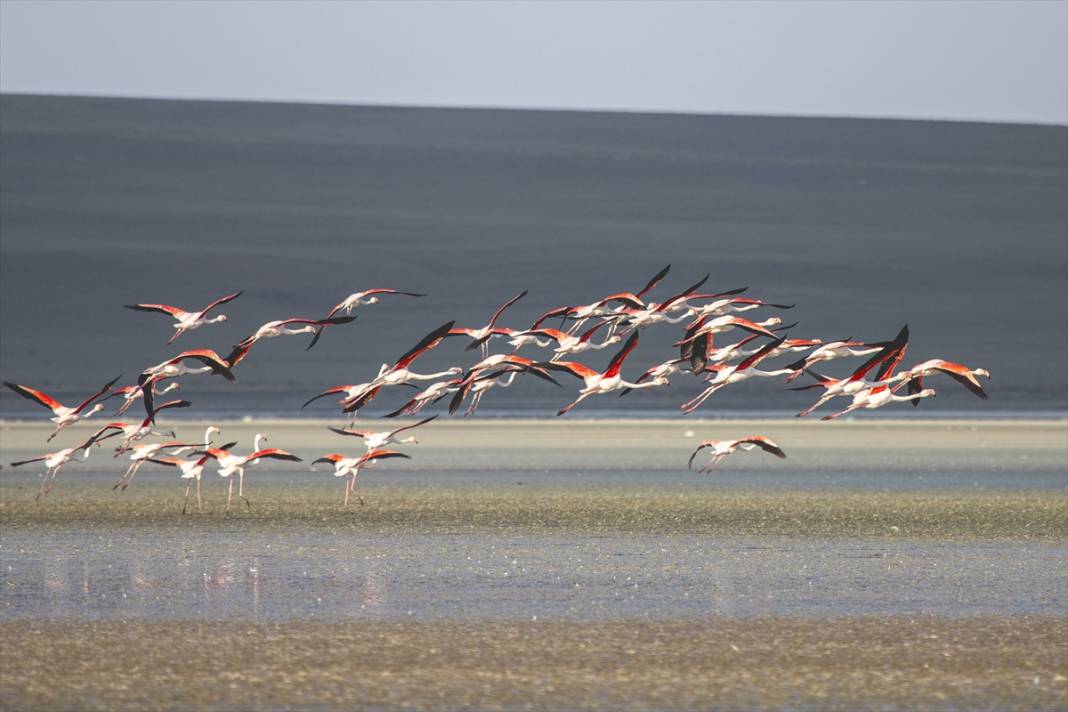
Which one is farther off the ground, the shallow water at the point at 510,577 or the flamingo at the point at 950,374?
the flamingo at the point at 950,374

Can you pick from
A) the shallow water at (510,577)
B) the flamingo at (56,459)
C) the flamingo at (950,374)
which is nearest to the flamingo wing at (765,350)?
the flamingo at (950,374)

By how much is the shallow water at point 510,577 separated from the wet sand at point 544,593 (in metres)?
0.05

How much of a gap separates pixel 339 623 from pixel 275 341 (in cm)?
4310

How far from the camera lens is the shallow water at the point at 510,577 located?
44.5 ft

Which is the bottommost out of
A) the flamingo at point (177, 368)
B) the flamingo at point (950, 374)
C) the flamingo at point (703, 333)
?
the flamingo at point (950, 374)

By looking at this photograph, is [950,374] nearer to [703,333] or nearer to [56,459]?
[703,333]

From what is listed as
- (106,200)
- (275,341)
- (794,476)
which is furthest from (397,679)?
(106,200)

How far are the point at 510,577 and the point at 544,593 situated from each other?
2.94 feet

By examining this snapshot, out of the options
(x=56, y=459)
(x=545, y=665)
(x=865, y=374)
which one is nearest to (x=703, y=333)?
(x=865, y=374)

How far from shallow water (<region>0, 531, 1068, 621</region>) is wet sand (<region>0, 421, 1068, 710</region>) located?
47 millimetres

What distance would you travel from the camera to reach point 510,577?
1526 cm

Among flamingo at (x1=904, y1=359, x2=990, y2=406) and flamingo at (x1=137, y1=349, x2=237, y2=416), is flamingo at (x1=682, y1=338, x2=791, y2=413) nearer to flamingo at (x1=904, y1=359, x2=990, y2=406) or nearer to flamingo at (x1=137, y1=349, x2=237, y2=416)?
flamingo at (x1=904, y1=359, x2=990, y2=406)

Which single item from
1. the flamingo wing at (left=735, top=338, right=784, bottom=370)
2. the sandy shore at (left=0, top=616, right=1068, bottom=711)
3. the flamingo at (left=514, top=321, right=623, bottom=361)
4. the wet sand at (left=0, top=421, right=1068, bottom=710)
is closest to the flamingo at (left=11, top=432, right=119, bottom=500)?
the wet sand at (left=0, top=421, right=1068, bottom=710)

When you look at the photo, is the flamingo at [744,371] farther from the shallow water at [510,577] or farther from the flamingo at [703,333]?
the shallow water at [510,577]
